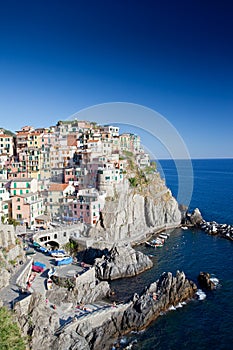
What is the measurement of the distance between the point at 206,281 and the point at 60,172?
3320cm

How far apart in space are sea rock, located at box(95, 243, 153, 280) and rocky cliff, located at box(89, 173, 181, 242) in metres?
A: 7.69

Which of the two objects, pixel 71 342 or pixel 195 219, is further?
pixel 195 219

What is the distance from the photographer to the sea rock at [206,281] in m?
31.5

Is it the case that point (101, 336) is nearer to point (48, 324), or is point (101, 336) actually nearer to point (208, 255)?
point (48, 324)

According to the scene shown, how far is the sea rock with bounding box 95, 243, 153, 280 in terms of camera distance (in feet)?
113

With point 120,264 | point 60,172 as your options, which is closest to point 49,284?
point 120,264

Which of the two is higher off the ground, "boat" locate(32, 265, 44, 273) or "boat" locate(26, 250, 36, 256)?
"boat" locate(26, 250, 36, 256)

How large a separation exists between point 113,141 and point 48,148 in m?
15.2

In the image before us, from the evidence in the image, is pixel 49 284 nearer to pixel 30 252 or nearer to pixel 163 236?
pixel 30 252

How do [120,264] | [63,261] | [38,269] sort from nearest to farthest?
[38,269] → [63,261] → [120,264]

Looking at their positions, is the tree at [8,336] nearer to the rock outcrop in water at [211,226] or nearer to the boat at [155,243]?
the boat at [155,243]

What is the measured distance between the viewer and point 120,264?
35.4 metres

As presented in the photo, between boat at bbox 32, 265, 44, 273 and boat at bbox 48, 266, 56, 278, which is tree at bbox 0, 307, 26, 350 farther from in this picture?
boat at bbox 32, 265, 44, 273

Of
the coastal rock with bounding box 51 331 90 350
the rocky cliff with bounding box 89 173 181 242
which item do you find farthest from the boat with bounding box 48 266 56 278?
the rocky cliff with bounding box 89 173 181 242
